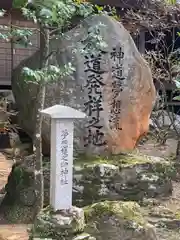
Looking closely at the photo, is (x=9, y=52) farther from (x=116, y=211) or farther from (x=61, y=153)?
(x=116, y=211)

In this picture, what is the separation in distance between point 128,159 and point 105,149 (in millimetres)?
425

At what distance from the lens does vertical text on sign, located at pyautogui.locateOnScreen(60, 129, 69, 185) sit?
431 centimetres

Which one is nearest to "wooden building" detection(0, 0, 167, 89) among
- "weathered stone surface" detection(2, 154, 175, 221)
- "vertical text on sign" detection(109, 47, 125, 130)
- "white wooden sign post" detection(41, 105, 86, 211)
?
"vertical text on sign" detection(109, 47, 125, 130)

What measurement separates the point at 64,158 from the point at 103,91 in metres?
2.65

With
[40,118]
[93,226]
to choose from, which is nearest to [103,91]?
[40,118]

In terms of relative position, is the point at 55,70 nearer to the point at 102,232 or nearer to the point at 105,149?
the point at 102,232

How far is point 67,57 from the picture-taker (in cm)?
670

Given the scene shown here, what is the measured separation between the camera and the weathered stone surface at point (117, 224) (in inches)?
161

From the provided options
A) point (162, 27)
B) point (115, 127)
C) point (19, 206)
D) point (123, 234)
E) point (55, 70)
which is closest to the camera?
point (123, 234)

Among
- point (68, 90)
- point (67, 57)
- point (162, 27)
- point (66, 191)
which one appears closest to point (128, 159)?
point (68, 90)

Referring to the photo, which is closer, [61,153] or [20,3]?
[20,3]

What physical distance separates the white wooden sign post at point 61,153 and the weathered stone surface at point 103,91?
2231 mm

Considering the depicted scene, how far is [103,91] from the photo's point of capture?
6809 mm

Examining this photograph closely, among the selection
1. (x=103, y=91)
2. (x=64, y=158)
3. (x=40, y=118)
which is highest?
(x=103, y=91)
